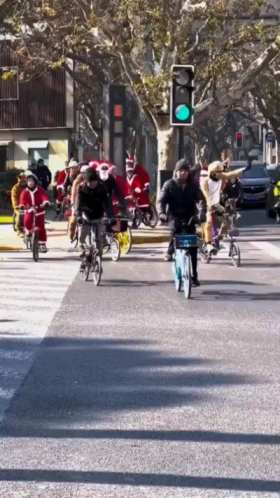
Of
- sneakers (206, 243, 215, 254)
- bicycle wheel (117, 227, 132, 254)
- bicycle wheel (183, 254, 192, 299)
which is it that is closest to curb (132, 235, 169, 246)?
bicycle wheel (117, 227, 132, 254)

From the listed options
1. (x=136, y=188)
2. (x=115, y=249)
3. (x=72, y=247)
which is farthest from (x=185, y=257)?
(x=136, y=188)

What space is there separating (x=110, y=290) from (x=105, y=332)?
3.89 metres

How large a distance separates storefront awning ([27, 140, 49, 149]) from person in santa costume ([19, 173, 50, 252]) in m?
27.1

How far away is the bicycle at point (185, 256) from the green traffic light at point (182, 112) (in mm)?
5830

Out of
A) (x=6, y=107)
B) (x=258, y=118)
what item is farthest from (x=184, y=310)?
(x=258, y=118)

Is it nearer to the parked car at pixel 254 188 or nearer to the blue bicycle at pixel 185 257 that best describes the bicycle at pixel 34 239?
the blue bicycle at pixel 185 257

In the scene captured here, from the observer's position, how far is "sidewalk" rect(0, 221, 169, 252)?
2356 centimetres

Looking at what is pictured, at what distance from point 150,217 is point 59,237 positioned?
2339 mm

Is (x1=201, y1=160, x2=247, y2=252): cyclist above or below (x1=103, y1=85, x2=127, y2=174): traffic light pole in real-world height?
below

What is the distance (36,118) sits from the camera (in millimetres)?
48156

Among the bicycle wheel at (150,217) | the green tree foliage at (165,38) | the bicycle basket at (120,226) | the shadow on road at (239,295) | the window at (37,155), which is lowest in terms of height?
the shadow on road at (239,295)

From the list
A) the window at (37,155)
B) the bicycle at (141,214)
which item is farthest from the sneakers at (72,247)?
the window at (37,155)

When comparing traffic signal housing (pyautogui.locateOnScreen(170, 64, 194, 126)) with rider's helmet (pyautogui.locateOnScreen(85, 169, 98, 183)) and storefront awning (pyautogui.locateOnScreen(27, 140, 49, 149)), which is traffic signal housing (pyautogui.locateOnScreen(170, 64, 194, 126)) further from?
storefront awning (pyautogui.locateOnScreen(27, 140, 49, 149))

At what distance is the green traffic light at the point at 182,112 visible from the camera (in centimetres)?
2073
